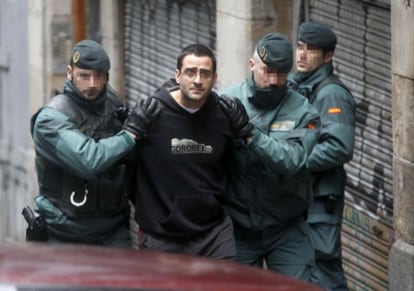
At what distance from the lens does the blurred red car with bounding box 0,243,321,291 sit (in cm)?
541

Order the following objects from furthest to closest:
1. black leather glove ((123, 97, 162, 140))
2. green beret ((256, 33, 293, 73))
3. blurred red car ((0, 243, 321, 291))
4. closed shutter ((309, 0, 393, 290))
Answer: closed shutter ((309, 0, 393, 290)) < green beret ((256, 33, 293, 73)) < black leather glove ((123, 97, 162, 140)) < blurred red car ((0, 243, 321, 291))

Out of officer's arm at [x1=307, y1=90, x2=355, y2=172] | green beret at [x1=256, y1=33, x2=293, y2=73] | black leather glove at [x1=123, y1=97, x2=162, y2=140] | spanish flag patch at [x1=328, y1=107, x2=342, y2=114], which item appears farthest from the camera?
spanish flag patch at [x1=328, y1=107, x2=342, y2=114]

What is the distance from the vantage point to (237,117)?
8.40m

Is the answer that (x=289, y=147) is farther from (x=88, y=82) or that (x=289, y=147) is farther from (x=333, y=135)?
(x=88, y=82)

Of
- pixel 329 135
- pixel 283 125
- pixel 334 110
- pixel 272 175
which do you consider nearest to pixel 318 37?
pixel 334 110

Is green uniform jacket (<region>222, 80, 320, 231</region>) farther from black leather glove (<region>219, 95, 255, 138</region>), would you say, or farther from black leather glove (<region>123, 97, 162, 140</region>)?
black leather glove (<region>123, 97, 162, 140</region>)

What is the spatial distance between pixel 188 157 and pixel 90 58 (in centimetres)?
81

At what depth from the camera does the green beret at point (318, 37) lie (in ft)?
31.9

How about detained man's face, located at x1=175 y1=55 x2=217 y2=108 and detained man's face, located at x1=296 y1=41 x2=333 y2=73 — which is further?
detained man's face, located at x1=296 y1=41 x2=333 y2=73

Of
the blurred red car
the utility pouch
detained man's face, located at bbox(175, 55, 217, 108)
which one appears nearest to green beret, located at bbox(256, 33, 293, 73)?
A: detained man's face, located at bbox(175, 55, 217, 108)

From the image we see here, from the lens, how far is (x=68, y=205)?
8.77m

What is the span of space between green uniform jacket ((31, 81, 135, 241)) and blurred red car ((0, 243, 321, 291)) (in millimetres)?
2146

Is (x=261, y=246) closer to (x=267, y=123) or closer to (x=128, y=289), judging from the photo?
(x=267, y=123)

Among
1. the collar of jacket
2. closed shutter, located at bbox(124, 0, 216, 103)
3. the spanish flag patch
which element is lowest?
closed shutter, located at bbox(124, 0, 216, 103)
